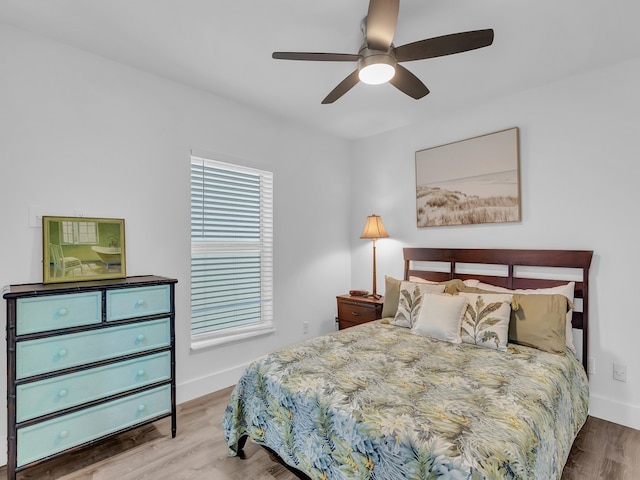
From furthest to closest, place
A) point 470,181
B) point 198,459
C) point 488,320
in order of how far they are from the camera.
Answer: point 470,181 < point 488,320 < point 198,459

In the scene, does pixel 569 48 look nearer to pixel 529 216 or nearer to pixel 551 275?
pixel 529 216

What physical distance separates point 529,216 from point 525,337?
44.3 inches

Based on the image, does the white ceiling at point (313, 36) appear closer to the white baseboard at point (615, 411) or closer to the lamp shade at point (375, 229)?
the lamp shade at point (375, 229)

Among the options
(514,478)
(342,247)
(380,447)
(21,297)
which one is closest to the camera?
(514,478)

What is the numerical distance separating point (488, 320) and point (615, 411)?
4.00ft

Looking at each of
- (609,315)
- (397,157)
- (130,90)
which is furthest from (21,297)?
(609,315)

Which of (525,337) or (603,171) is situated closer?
(525,337)

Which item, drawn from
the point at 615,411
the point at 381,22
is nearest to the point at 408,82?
the point at 381,22

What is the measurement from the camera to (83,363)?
2004 millimetres

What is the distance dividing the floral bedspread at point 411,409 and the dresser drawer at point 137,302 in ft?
2.63

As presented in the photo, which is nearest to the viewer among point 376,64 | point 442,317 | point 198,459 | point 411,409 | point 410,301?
point 411,409

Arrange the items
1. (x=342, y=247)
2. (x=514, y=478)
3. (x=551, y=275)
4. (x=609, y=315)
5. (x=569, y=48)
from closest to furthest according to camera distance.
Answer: (x=514, y=478)
(x=569, y=48)
(x=609, y=315)
(x=551, y=275)
(x=342, y=247)

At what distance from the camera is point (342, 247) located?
4305mm

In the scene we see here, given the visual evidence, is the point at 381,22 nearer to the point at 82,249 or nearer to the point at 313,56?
the point at 313,56
